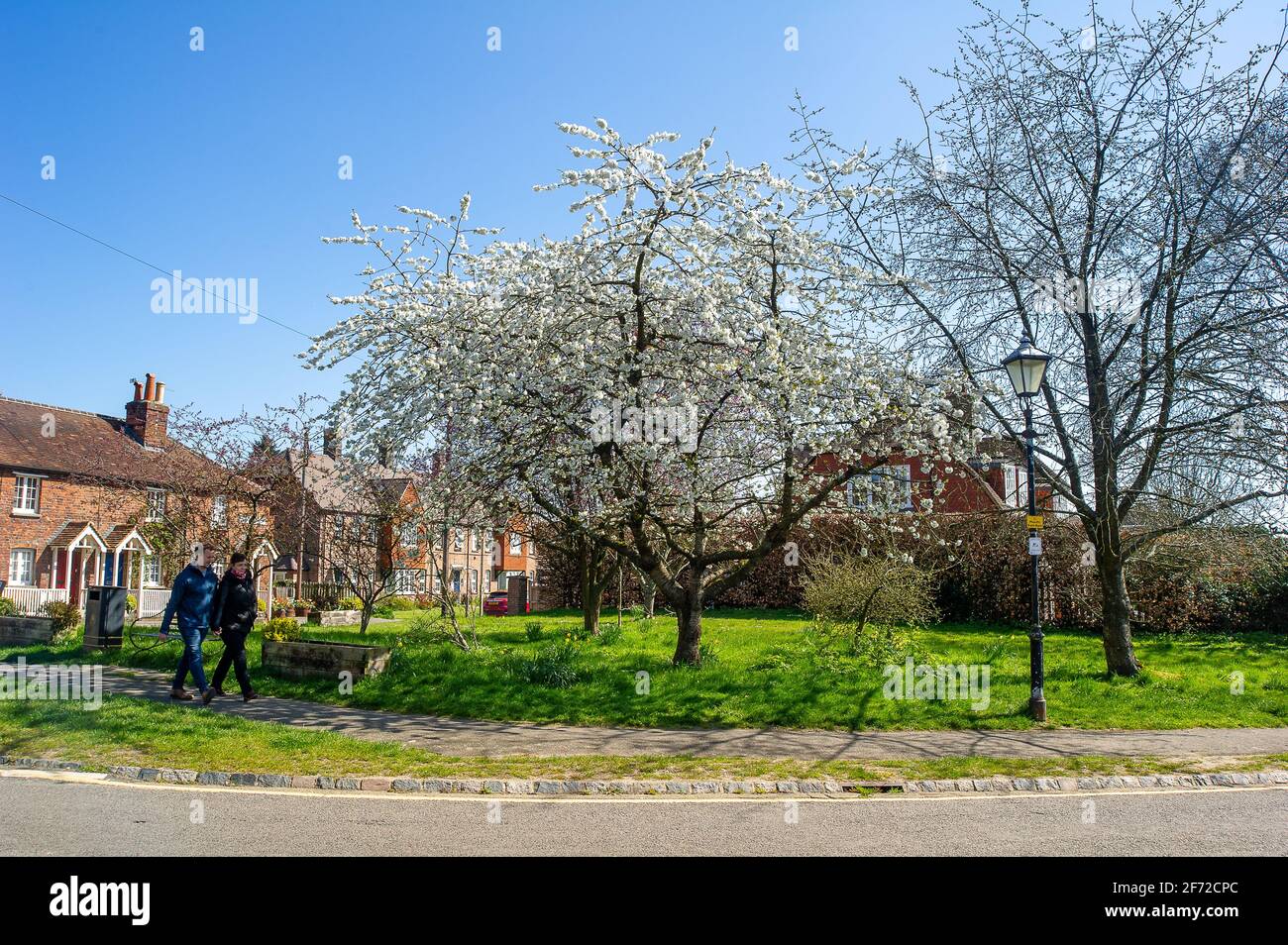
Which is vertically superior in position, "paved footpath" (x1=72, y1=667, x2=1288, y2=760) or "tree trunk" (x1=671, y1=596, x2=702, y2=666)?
"tree trunk" (x1=671, y1=596, x2=702, y2=666)

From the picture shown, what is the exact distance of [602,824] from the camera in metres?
6.22

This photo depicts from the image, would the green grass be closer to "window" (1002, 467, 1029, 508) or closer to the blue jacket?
the blue jacket

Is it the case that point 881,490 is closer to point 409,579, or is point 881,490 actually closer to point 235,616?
point 235,616

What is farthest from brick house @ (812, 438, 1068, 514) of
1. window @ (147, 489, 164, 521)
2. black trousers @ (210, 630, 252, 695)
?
window @ (147, 489, 164, 521)

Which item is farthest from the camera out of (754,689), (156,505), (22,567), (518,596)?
(518,596)

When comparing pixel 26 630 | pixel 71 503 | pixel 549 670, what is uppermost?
pixel 71 503

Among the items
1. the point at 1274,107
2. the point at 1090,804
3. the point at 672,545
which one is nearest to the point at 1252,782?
the point at 1090,804

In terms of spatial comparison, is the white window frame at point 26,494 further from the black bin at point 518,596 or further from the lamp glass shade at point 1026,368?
the lamp glass shade at point 1026,368

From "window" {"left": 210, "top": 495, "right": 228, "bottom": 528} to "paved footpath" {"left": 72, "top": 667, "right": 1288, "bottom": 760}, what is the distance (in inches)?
333

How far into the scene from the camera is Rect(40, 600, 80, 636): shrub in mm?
18297

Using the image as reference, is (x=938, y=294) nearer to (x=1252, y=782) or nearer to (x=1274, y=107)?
(x=1274, y=107)

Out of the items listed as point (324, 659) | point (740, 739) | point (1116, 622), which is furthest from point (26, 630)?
point (1116, 622)

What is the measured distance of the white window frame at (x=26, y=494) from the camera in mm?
32688

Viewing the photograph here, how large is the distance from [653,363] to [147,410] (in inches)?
1338
